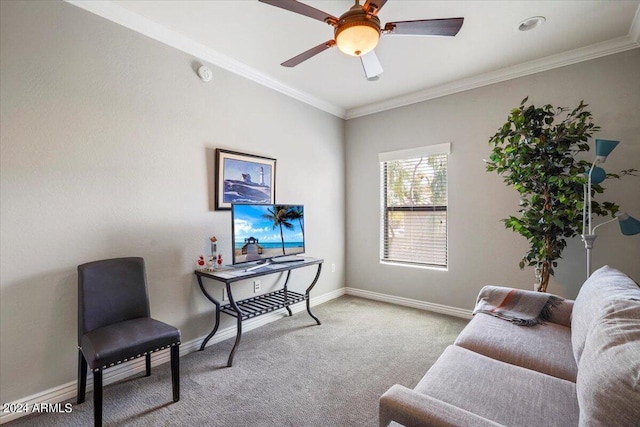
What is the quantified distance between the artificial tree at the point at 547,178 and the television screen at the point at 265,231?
1.99 meters

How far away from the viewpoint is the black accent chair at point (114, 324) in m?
1.65

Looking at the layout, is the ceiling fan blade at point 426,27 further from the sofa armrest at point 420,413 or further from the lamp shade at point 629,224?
the sofa armrest at point 420,413

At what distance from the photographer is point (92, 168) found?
2.09m

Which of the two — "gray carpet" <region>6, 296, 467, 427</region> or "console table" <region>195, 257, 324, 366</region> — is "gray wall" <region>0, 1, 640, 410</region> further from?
"gray carpet" <region>6, 296, 467, 427</region>

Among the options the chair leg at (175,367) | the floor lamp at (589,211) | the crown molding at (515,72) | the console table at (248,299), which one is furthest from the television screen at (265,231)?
the floor lamp at (589,211)

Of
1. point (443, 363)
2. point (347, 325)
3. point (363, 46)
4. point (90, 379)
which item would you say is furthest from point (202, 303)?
point (363, 46)

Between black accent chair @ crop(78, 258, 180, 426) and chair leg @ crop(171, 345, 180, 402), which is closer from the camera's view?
black accent chair @ crop(78, 258, 180, 426)

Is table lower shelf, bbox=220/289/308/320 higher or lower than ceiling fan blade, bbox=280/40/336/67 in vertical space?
lower

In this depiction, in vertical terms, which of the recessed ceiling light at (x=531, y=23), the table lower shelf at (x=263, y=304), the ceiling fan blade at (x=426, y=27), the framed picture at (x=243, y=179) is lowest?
the table lower shelf at (x=263, y=304)

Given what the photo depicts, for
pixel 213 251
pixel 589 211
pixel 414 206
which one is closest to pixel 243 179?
pixel 213 251

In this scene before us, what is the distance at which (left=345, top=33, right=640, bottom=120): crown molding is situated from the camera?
102 inches

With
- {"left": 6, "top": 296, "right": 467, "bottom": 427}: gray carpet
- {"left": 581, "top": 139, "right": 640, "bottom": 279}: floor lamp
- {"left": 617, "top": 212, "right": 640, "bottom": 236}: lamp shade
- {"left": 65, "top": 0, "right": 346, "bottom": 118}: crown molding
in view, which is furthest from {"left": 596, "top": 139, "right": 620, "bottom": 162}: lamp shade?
{"left": 65, "top": 0, "right": 346, "bottom": 118}: crown molding

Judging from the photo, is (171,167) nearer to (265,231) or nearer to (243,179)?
(243,179)

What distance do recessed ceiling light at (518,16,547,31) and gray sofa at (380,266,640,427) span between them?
1.91 metres
